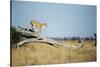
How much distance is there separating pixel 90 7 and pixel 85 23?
0.20 metres

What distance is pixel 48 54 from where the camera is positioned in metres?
1.98

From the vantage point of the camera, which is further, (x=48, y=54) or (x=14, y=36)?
(x=48, y=54)

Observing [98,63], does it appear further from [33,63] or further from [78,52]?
[33,63]

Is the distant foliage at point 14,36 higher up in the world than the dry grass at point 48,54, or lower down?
higher up

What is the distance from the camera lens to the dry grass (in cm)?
190

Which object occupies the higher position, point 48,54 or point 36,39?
point 36,39

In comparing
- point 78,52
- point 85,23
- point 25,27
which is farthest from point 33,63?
point 85,23

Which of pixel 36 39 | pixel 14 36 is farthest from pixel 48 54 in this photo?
pixel 14 36

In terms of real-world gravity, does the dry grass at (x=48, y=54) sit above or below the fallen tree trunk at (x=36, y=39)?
below

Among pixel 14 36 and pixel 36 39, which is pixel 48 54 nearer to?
pixel 36 39

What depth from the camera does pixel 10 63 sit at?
6.07 feet

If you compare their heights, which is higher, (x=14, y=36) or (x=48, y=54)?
(x=14, y=36)

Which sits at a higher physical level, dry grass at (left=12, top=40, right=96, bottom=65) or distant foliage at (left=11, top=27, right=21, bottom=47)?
distant foliage at (left=11, top=27, right=21, bottom=47)

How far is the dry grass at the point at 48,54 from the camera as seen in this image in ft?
6.23
